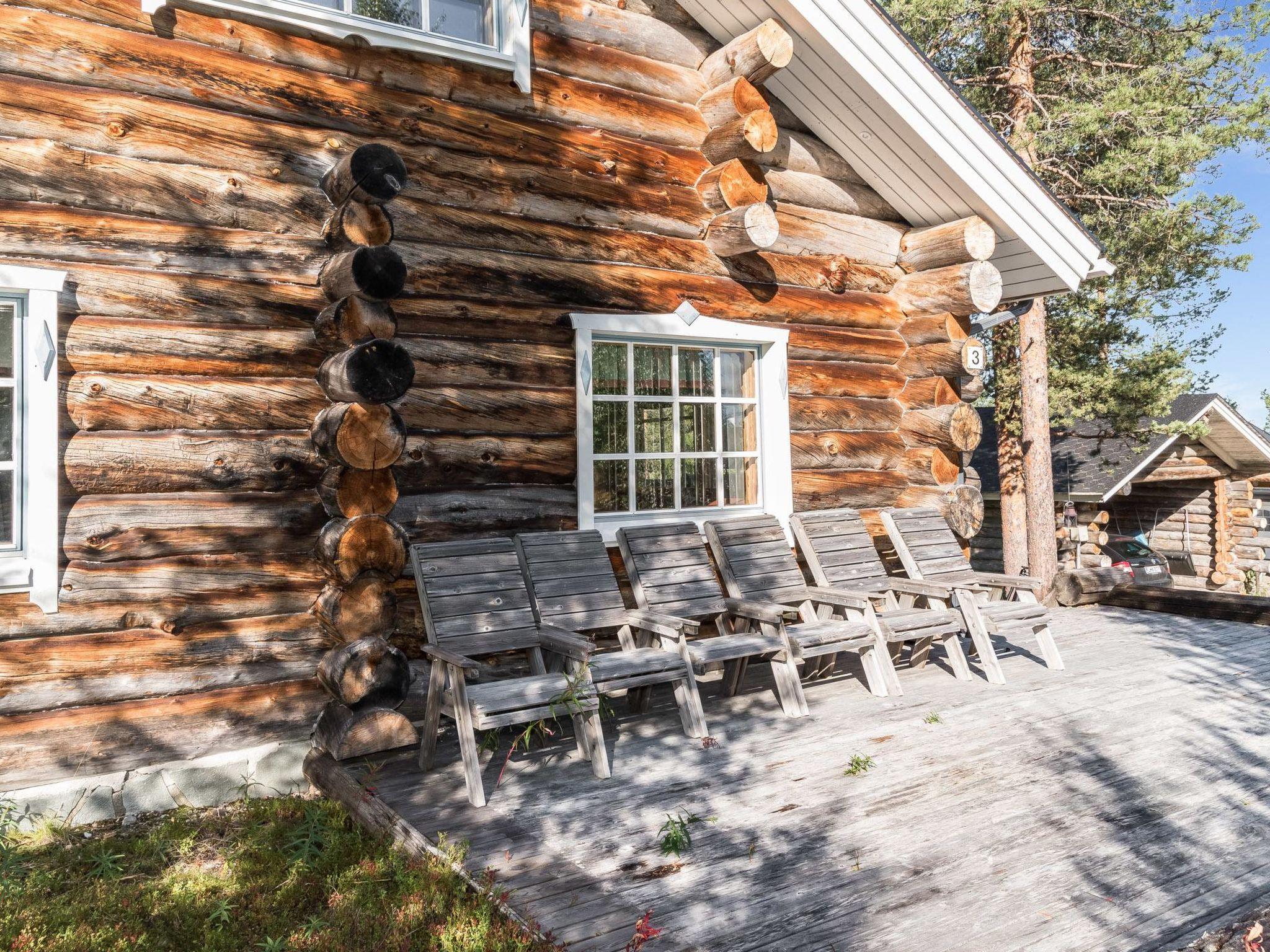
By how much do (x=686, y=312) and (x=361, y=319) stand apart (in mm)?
2486

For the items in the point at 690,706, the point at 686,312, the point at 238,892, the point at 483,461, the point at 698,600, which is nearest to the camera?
the point at 238,892

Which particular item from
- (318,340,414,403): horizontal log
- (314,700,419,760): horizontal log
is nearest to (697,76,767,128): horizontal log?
(318,340,414,403): horizontal log

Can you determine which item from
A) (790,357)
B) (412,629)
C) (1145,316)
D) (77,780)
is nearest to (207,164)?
(412,629)

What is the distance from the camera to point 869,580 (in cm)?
629

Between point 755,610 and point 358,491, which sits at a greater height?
point 358,491

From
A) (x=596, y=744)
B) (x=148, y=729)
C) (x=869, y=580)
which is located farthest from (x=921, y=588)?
(x=148, y=729)

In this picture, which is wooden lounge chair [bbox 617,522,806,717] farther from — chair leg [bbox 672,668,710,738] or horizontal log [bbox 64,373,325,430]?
horizontal log [bbox 64,373,325,430]

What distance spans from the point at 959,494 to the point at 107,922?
19.8ft

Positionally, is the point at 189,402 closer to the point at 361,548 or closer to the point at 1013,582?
the point at 361,548

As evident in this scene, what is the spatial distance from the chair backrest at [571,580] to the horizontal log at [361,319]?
1.48 meters

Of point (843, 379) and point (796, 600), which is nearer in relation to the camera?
point (796, 600)

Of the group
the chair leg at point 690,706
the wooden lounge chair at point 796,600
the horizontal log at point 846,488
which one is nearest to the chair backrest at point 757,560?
the wooden lounge chair at point 796,600

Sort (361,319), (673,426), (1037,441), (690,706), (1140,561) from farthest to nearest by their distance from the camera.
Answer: (1140,561) → (1037,441) → (673,426) → (690,706) → (361,319)

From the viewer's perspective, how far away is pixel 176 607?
4.46 metres
